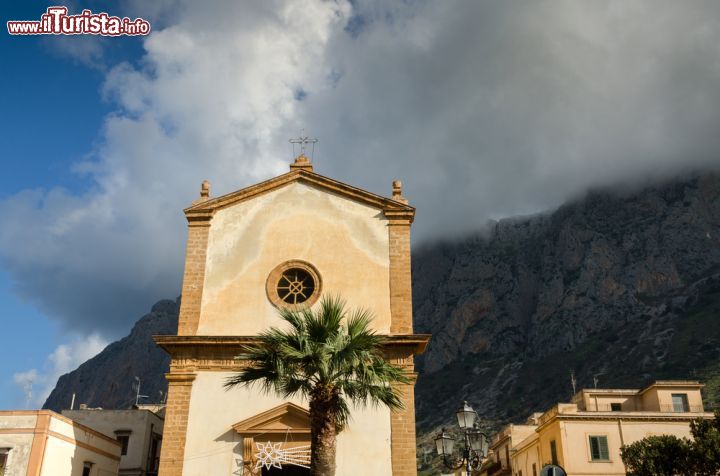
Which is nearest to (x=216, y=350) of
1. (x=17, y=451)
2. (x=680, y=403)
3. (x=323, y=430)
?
(x=323, y=430)

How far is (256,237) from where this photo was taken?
76.7ft

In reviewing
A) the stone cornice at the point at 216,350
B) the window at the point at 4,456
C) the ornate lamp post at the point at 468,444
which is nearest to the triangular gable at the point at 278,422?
the stone cornice at the point at 216,350

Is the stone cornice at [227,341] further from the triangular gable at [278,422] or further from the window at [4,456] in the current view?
the window at [4,456]

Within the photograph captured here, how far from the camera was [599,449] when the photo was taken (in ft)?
131

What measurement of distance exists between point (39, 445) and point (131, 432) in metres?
11.7

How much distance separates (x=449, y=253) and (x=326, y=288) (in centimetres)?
11018

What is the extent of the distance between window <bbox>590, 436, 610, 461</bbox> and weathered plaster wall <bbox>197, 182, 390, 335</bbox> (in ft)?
78.5

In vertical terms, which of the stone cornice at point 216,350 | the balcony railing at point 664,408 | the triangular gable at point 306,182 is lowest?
the stone cornice at point 216,350

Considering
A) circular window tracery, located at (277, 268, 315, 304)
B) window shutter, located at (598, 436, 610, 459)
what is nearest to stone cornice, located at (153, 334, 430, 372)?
circular window tracery, located at (277, 268, 315, 304)

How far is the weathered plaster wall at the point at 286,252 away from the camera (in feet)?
72.5

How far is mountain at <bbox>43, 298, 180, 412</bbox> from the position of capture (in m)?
136

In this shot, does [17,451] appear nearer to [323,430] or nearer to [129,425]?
[129,425]

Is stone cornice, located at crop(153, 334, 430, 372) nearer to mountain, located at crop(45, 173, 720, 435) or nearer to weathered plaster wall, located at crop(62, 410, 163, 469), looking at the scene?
weathered plaster wall, located at crop(62, 410, 163, 469)

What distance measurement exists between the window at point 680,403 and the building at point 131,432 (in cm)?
3248
